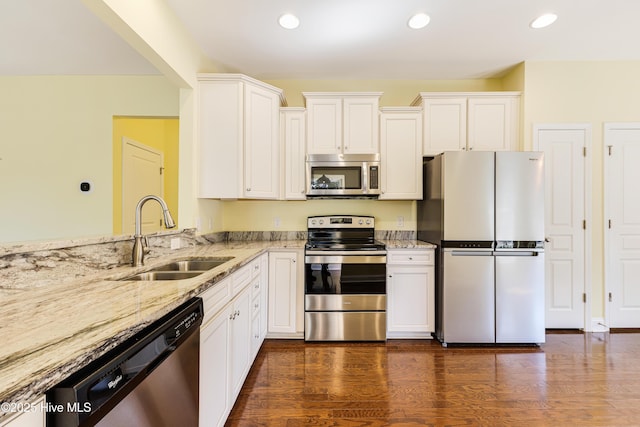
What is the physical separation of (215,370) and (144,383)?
62cm

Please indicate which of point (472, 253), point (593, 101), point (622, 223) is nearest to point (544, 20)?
point (593, 101)

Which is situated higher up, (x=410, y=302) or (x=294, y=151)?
(x=294, y=151)

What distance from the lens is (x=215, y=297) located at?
1.42 m

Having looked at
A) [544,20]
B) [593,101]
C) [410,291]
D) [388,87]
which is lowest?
[410,291]

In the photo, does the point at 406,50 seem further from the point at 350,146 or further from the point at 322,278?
the point at 322,278

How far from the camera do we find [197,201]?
261 centimetres

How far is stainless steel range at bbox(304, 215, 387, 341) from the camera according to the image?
8.64 feet

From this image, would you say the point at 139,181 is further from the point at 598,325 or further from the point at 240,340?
the point at 598,325

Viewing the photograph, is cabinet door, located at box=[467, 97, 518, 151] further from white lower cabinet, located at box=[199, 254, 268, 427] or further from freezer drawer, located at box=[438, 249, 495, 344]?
white lower cabinet, located at box=[199, 254, 268, 427]

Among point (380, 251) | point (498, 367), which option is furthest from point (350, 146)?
point (498, 367)

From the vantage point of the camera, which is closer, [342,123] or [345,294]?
[345,294]

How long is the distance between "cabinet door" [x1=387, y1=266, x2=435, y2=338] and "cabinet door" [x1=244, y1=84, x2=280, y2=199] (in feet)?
4.87

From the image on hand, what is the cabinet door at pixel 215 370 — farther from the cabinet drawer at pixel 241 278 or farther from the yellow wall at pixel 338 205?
the yellow wall at pixel 338 205

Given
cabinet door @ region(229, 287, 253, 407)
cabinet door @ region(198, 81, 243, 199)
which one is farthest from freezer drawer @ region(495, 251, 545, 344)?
cabinet door @ region(198, 81, 243, 199)
